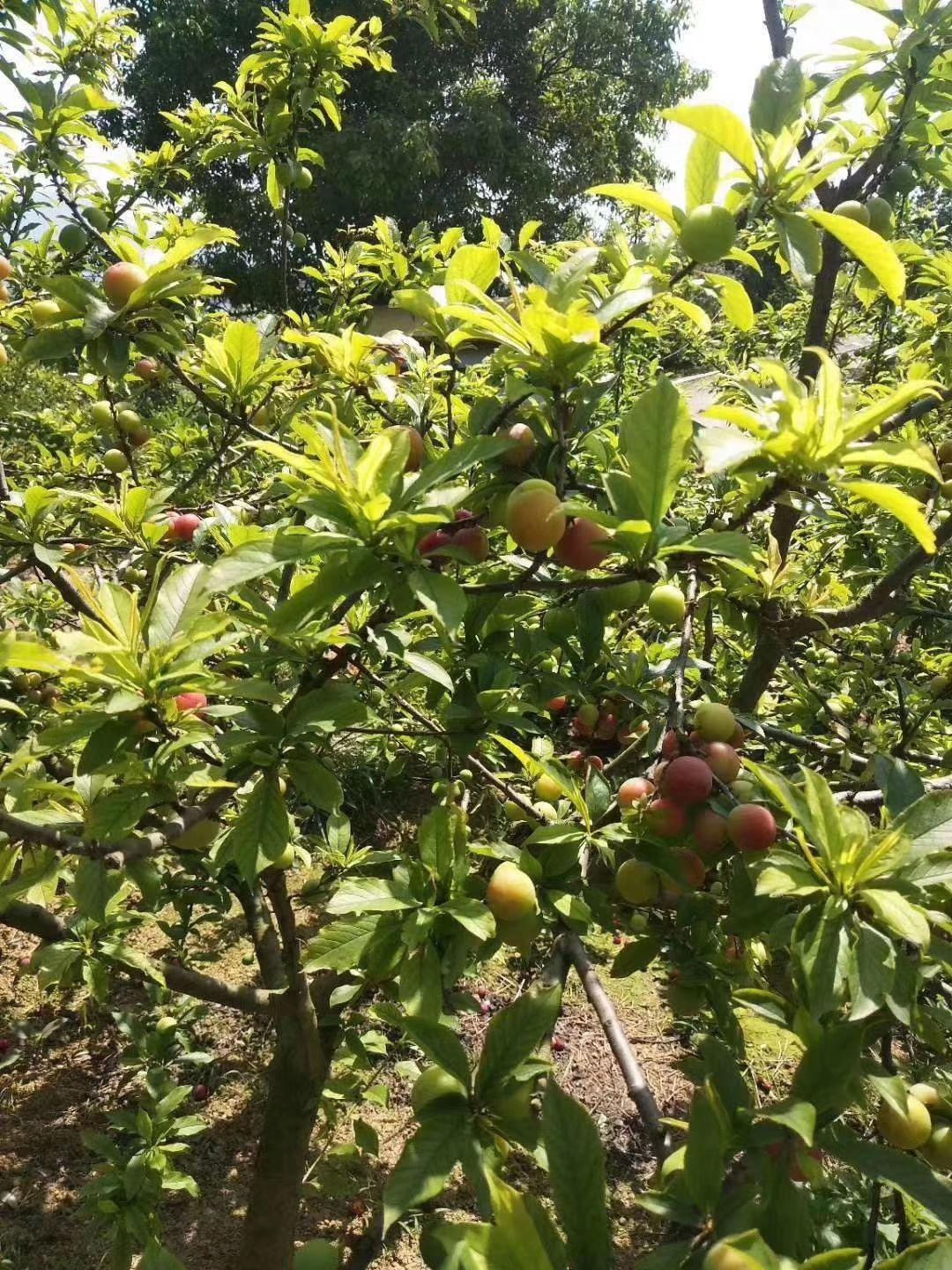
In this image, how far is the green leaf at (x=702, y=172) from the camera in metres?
1.04

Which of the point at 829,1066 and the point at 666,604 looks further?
the point at 666,604

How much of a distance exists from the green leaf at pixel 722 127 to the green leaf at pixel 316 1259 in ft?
6.99

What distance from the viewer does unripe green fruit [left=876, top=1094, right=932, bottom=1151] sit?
3.13 feet

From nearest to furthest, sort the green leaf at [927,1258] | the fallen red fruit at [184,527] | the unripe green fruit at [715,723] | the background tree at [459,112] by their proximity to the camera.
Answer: the green leaf at [927,1258] → the unripe green fruit at [715,723] → the fallen red fruit at [184,527] → the background tree at [459,112]

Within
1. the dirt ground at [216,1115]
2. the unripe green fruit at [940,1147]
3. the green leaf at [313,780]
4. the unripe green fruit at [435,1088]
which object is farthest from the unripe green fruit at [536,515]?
the dirt ground at [216,1115]

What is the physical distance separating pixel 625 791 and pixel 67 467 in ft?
6.25

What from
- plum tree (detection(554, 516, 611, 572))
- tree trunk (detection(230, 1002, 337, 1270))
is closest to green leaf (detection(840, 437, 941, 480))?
plum tree (detection(554, 516, 611, 572))

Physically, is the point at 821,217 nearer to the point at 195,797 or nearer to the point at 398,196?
the point at 195,797

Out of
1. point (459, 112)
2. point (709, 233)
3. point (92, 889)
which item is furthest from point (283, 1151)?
point (459, 112)

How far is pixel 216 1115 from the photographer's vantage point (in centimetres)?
269

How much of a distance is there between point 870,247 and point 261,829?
3.27 ft

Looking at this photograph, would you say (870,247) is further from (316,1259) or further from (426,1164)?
(316,1259)

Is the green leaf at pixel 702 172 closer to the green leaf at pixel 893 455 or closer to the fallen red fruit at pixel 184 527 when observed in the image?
the green leaf at pixel 893 455

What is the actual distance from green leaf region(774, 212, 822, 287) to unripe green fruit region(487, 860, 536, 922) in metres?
0.84
